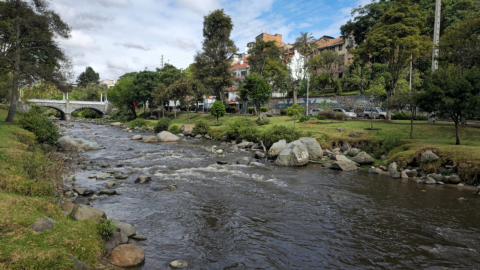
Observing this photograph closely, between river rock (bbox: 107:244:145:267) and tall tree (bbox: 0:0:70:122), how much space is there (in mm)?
23086

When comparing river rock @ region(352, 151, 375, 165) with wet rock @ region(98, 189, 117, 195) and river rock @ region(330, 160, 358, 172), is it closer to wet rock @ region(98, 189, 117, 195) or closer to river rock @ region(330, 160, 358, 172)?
river rock @ region(330, 160, 358, 172)

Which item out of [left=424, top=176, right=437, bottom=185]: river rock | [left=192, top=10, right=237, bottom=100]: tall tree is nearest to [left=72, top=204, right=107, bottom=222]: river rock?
[left=424, top=176, right=437, bottom=185]: river rock

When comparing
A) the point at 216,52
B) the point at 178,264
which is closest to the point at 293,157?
the point at 178,264

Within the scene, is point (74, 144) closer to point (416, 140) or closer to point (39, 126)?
point (39, 126)

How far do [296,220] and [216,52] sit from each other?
51.2m

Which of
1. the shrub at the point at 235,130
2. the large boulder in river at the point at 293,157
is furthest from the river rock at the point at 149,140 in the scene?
the large boulder in river at the point at 293,157

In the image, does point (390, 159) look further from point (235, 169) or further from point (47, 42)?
point (47, 42)

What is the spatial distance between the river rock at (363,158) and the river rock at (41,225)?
19.1m

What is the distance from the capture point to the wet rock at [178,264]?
6734mm

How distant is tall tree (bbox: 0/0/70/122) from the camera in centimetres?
2352

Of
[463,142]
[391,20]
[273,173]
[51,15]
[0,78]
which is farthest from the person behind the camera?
[0,78]

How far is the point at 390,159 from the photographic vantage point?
19.2 metres

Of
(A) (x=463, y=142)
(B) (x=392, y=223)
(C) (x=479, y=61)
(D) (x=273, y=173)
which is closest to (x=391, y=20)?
(C) (x=479, y=61)

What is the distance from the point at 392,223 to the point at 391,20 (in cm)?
2934
